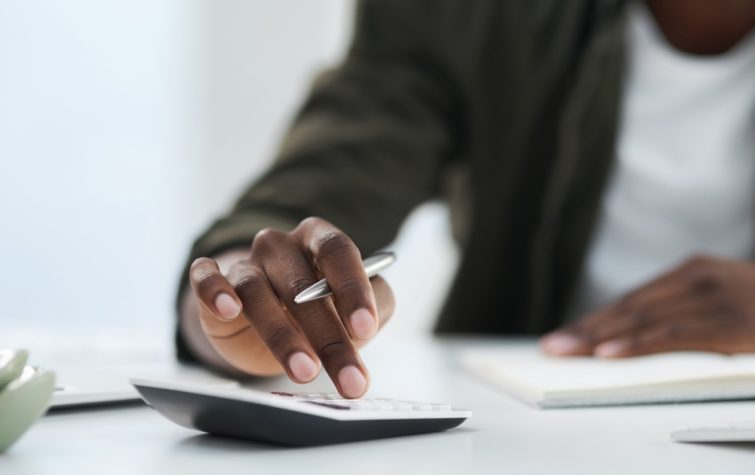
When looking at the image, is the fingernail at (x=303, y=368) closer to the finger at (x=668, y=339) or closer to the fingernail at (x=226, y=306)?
the fingernail at (x=226, y=306)

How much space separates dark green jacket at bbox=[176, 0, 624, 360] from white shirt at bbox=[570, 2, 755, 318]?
5 centimetres

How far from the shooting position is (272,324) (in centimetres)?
44

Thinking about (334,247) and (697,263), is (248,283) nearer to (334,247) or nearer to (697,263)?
(334,247)

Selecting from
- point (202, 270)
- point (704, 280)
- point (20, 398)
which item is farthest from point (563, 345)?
point (20, 398)

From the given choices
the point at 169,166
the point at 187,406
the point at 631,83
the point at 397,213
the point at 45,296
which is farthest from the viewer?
the point at 169,166

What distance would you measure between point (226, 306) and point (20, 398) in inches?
4.4

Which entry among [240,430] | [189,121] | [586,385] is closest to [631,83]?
[586,385]

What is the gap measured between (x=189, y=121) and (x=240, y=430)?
182cm

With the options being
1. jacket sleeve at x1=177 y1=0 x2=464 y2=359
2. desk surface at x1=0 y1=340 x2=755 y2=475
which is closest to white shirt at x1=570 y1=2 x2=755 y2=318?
jacket sleeve at x1=177 y1=0 x2=464 y2=359

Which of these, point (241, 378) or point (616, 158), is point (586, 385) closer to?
point (241, 378)

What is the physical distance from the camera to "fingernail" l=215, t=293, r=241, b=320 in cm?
43

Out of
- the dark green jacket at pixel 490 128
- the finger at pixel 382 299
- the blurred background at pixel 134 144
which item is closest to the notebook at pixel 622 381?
the finger at pixel 382 299

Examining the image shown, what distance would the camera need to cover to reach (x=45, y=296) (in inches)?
74.0

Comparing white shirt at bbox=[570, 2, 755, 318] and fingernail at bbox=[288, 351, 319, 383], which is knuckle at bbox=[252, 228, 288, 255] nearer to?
fingernail at bbox=[288, 351, 319, 383]
